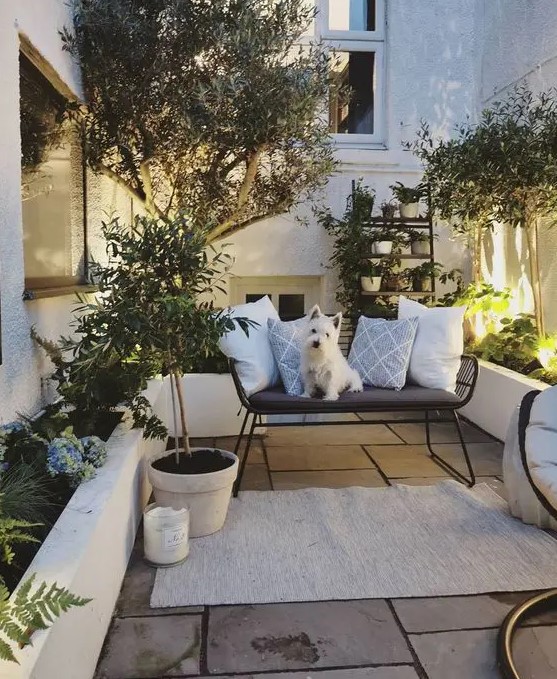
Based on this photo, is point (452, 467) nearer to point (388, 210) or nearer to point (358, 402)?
point (358, 402)

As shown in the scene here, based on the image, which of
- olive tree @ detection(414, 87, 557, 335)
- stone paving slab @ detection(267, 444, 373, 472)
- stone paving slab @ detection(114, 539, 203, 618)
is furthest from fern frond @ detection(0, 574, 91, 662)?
olive tree @ detection(414, 87, 557, 335)

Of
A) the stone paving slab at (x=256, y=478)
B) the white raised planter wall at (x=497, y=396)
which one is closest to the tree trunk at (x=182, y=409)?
the stone paving slab at (x=256, y=478)

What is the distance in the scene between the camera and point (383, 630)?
187cm

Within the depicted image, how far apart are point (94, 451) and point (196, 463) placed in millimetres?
573

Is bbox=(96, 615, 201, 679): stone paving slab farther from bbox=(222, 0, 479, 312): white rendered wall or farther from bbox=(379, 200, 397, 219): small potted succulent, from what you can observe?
bbox=(379, 200, 397, 219): small potted succulent

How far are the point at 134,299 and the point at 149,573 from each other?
1027 millimetres

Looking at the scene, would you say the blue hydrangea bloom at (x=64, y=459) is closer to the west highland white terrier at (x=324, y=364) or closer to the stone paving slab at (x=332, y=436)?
the west highland white terrier at (x=324, y=364)

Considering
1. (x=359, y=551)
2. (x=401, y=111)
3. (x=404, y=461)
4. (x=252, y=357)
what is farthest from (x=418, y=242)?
(x=359, y=551)

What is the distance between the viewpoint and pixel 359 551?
2359 millimetres

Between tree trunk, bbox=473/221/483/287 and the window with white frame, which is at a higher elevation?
the window with white frame

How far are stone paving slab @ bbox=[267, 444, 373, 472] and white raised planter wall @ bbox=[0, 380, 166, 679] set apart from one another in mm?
1144

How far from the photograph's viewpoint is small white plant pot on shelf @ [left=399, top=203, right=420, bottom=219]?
193 inches

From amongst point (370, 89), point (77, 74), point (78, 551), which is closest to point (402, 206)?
point (370, 89)

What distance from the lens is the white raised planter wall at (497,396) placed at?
3764mm
